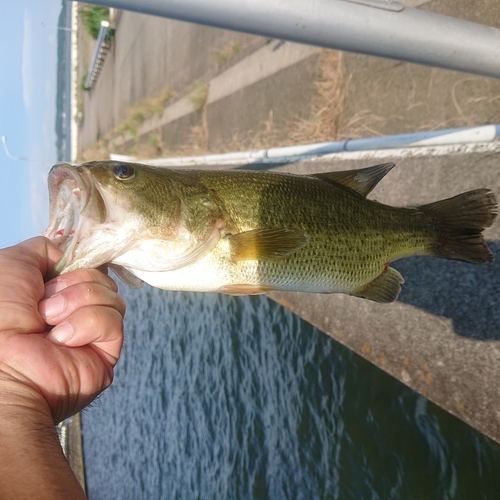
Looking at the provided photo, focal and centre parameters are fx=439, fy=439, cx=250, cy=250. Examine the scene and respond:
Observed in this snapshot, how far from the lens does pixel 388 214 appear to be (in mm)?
2416

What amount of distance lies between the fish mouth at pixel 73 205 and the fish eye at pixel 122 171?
0.43ft

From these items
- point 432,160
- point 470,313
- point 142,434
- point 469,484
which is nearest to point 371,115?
point 432,160

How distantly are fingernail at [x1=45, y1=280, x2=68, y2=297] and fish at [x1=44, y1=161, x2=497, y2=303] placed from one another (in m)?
0.06

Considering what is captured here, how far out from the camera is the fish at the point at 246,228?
2016mm

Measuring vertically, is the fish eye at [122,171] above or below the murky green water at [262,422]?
above

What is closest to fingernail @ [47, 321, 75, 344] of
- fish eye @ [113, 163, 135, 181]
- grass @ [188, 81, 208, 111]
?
fish eye @ [113, 163, 135, 181]

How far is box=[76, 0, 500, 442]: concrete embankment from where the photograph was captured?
3.20 metres

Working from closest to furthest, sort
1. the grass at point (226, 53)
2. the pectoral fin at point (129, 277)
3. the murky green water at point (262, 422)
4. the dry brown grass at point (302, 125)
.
Answer: 1. the pectoral fin at point (129, 277)
2. the murky green water at point (262, 422)
3. the dry brown grass at point (302, 125)
4. the grass at point (226, 53)

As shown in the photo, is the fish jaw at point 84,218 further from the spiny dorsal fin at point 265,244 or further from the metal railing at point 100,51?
the metal railing at point 100,51

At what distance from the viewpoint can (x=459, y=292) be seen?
11.0 feet

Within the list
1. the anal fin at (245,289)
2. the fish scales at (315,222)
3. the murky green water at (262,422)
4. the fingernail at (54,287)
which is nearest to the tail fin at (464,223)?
the fish scales at (315,222)

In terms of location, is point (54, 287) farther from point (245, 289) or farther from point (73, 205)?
point (245, 289)

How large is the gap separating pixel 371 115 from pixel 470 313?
261cm

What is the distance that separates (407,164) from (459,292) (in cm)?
119
